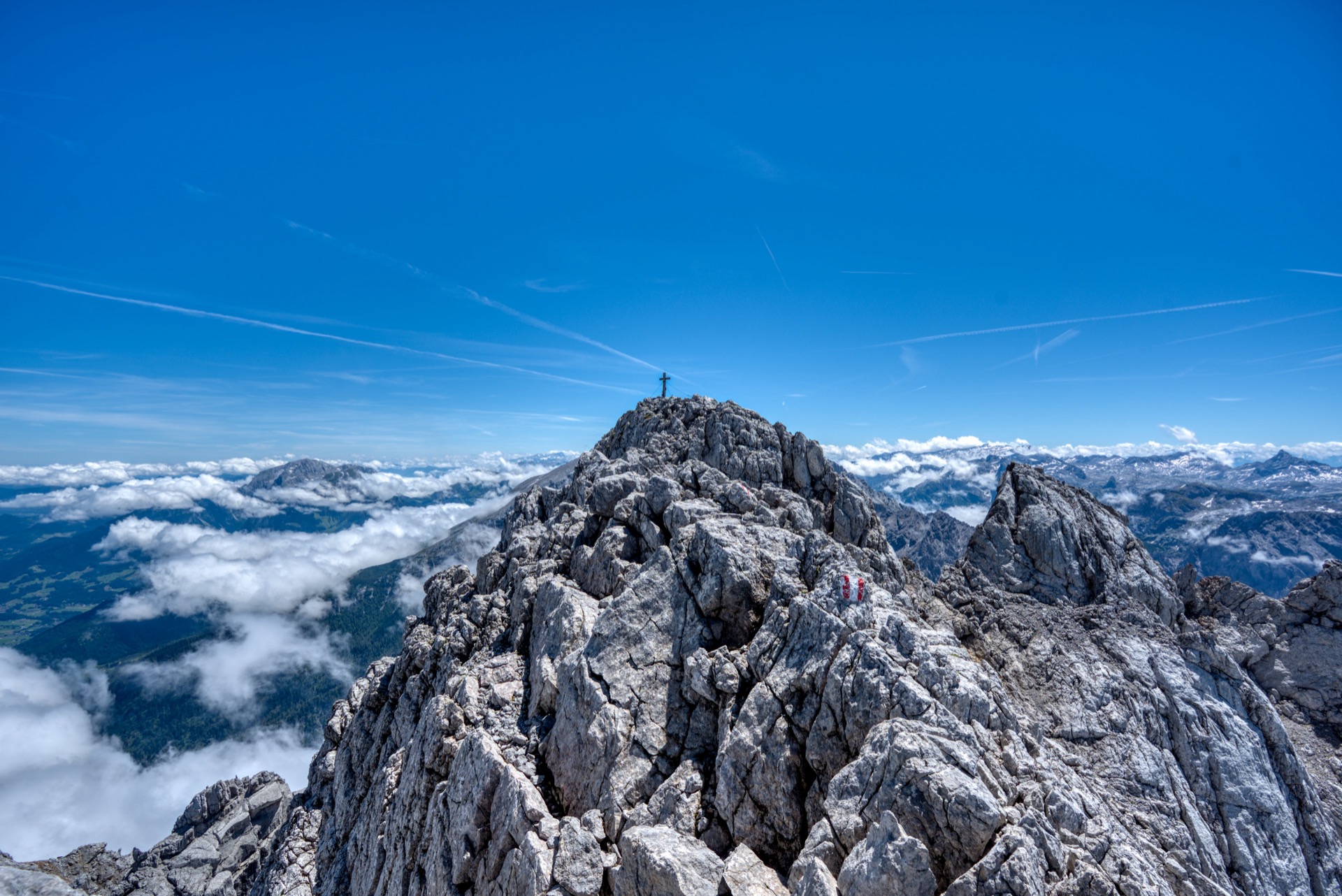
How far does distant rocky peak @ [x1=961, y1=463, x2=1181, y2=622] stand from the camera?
4156cm

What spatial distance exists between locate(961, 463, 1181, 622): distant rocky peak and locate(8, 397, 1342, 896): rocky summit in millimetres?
243

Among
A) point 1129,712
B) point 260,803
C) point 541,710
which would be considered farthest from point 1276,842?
point 260,803

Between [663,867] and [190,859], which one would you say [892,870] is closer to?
[663,867]

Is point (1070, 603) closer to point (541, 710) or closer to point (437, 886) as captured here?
point (541, 710)

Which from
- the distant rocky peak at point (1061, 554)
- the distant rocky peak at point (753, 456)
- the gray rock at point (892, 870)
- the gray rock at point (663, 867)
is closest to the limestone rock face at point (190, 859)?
the distant rocky peak at point (753, 456)

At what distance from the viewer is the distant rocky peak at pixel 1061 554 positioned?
4156 centimetres

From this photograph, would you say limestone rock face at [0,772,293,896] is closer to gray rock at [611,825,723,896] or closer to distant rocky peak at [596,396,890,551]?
distant rocky peak at [596,396,890,551]

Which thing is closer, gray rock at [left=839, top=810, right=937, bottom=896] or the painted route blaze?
gray rock at [left=839, top=810, right=937, bottom=896]

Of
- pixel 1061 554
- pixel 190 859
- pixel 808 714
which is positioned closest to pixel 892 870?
pixel 808 714

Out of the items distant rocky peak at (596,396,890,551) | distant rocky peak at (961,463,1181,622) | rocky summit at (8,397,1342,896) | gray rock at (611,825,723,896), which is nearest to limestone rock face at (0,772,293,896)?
rocky summit at (8,397,1342,896)

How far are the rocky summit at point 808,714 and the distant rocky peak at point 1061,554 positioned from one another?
9.6 inches

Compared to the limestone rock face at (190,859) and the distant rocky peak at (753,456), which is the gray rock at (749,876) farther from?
the limestone rock face at (190,859)

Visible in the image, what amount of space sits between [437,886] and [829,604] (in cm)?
2098

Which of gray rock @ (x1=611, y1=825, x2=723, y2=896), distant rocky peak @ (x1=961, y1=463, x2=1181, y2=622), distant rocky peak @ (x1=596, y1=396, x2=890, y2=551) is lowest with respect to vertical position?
gray rock @ (x1=611, y1=825, x2=723, y2=896)
